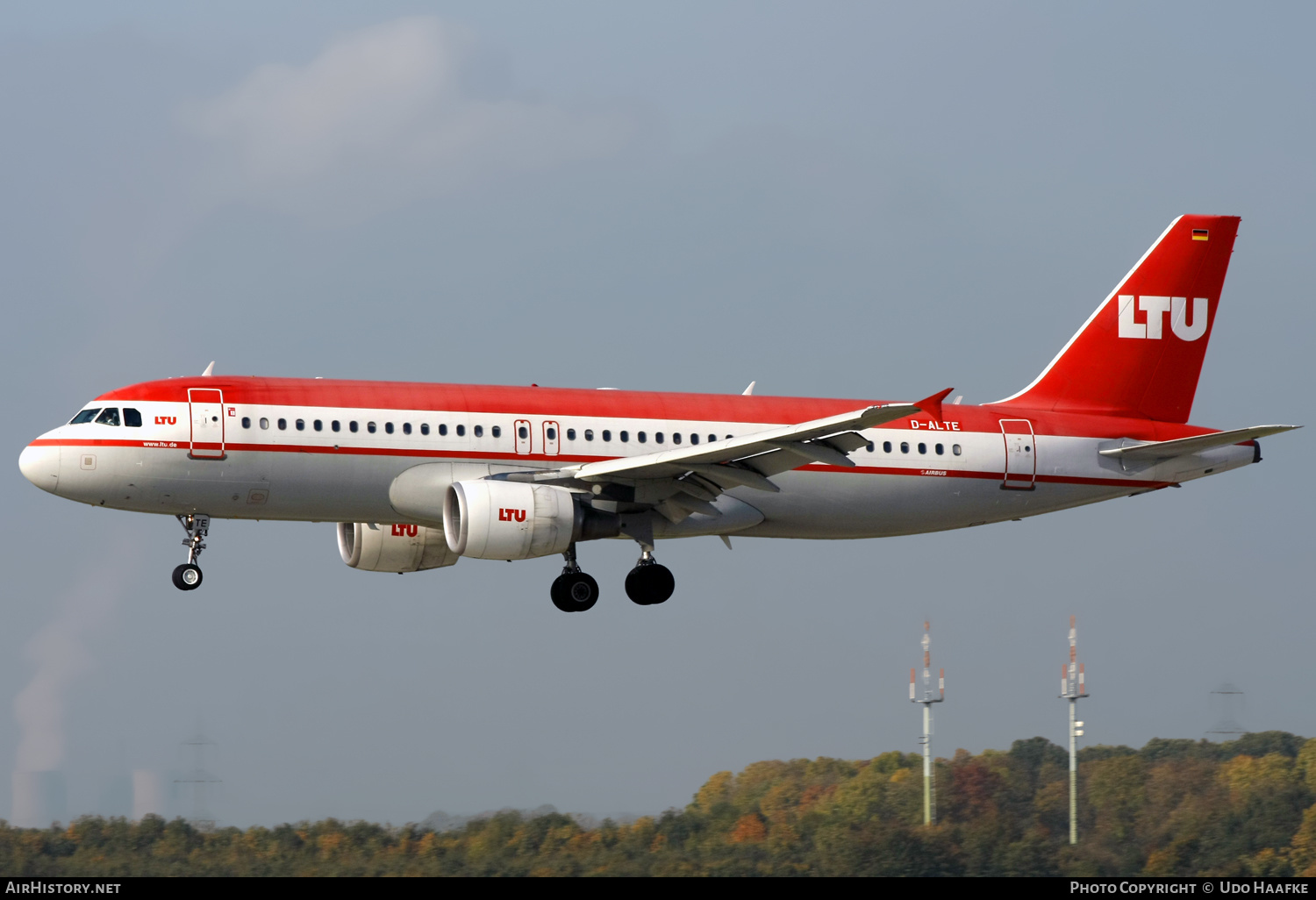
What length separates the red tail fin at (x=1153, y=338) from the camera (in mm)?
46219

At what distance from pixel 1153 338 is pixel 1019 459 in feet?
18.9

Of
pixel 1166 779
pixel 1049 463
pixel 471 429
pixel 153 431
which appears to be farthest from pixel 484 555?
pixel 1166 779

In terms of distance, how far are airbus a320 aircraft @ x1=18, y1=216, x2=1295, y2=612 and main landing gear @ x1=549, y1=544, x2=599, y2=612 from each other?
0.04 m

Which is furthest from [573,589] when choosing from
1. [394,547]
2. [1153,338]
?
[1153,338]

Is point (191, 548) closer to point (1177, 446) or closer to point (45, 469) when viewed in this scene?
point (45, 469)

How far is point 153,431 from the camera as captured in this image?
38906mm

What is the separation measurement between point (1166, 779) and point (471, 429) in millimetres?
18868

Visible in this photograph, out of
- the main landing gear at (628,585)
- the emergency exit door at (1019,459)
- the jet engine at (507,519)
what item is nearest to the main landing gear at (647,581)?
the main landing gear at (628,585)

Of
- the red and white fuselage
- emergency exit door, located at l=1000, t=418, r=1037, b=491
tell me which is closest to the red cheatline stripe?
the red and white fuselage

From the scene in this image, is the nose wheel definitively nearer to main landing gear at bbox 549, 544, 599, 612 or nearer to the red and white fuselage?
the red and white fuselage

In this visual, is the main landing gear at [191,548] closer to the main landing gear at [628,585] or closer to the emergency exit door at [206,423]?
the emergency exit door at [206,423]

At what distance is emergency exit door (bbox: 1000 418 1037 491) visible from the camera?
43.9 m

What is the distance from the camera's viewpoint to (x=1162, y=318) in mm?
47344

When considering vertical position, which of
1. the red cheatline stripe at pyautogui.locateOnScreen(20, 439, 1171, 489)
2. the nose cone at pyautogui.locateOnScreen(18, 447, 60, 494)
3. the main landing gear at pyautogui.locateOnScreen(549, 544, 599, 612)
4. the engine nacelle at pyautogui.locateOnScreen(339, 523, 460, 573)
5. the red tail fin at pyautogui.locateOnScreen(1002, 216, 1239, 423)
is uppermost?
the red tail fin at pyautogui.locateOnScreen(1002, 216, 1239, 423)
